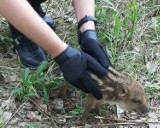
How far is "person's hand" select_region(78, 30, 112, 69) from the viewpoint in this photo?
3293 millimetres

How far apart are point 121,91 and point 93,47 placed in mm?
429

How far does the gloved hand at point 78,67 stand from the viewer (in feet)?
10.1

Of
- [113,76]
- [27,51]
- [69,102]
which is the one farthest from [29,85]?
[113,76]

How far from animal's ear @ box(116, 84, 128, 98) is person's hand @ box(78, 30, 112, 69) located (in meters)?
0.20

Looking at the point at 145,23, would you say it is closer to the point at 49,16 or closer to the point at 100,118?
the point at 49,16

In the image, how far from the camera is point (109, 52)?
4.12 m

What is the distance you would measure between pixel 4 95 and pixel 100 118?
0.88 meters

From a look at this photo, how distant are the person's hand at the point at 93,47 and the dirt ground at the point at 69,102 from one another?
0.47m

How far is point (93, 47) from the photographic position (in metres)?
3.39

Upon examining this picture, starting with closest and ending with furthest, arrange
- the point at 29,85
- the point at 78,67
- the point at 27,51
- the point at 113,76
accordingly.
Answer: the point at 78,67, the point at 113,76, the point at 29,85, the point at 27,51

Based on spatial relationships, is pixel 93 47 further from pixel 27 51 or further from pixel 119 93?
pixel 27 51

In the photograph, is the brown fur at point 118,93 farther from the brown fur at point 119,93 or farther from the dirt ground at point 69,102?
the dirt ground at point 69,102

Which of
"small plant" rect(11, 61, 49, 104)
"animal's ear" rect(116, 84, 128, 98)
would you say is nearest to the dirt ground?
"small plant" rect(11, 61, 49, 104)

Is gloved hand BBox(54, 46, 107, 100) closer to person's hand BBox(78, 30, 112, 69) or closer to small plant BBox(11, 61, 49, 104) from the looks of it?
person's hand BBox(78, 30, 112, 69)
